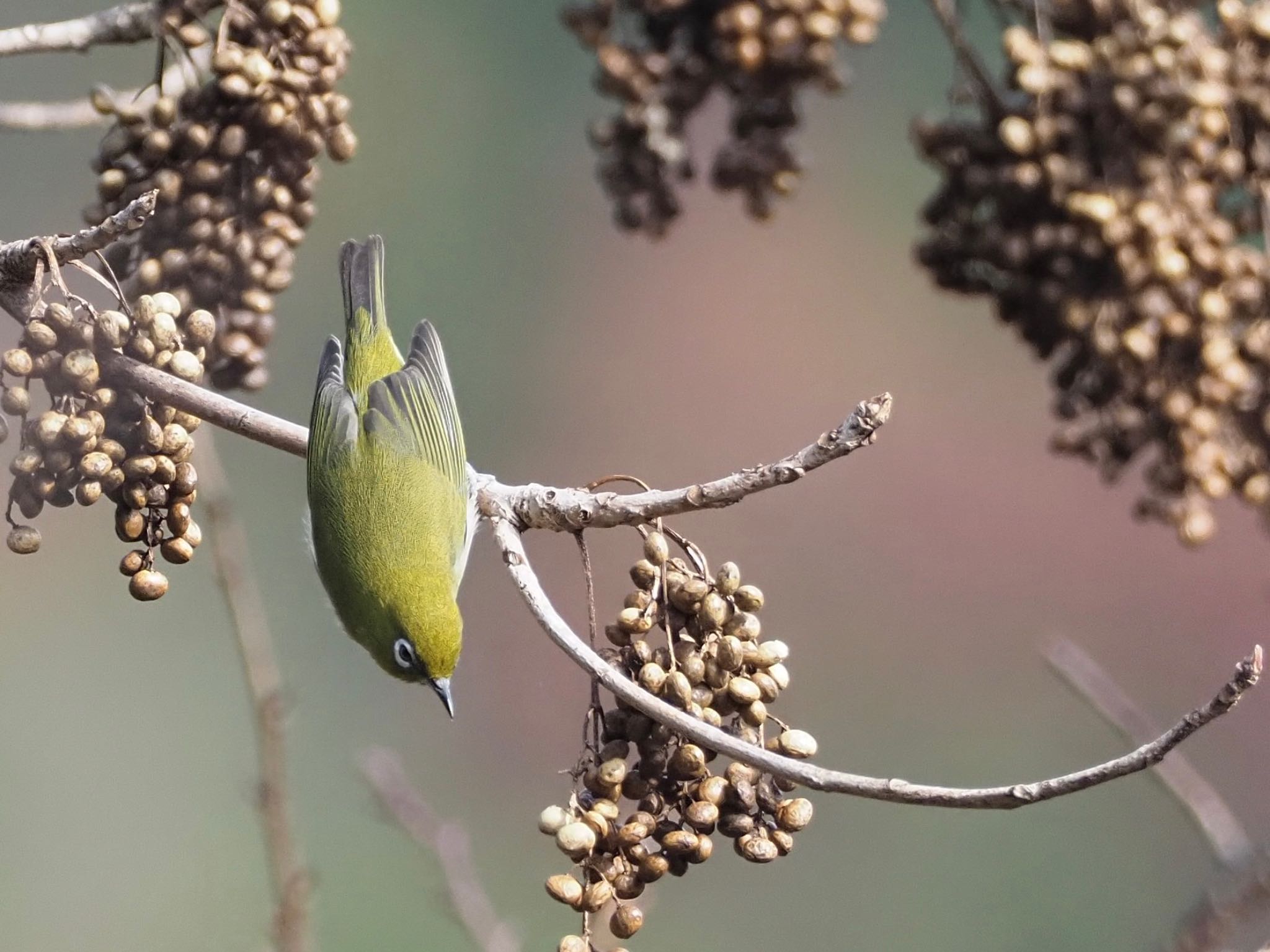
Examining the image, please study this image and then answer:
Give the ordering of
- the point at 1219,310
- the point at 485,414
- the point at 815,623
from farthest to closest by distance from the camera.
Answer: the point at 485,414 → the point at 815,623 → the point at 1219,310

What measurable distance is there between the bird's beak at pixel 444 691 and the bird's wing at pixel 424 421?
21 cm

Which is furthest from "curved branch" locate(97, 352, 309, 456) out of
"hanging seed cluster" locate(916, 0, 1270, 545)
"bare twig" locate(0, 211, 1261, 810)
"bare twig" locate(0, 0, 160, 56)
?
"hanging seed cluster" locate(916, 0, 1270, 545)

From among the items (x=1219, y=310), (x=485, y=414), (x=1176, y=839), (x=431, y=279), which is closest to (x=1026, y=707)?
(x=1176, y=839)

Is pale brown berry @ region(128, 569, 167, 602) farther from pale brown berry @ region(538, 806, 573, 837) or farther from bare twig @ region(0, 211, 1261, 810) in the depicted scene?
pale brown berry @ region(538, 806, 573, 837)

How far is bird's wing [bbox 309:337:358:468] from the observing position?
2.27 m

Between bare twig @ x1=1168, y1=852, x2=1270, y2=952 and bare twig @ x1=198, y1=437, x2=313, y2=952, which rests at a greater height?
bare twig @ x1=198, y1=437, x2=313, y2=952

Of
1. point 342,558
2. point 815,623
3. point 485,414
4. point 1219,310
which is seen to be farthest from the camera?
point 485,414

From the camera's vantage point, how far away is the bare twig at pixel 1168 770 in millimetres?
1540

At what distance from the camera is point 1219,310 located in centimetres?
186

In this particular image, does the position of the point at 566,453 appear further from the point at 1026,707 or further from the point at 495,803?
the point at 1026,707

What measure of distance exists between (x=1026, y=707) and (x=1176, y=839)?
0.75 meters

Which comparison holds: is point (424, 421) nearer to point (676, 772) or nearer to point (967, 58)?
point (967, 58)

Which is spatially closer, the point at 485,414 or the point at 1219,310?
the point at 1219,310

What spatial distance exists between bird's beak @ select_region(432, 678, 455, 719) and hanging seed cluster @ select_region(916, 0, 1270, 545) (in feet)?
3.43
